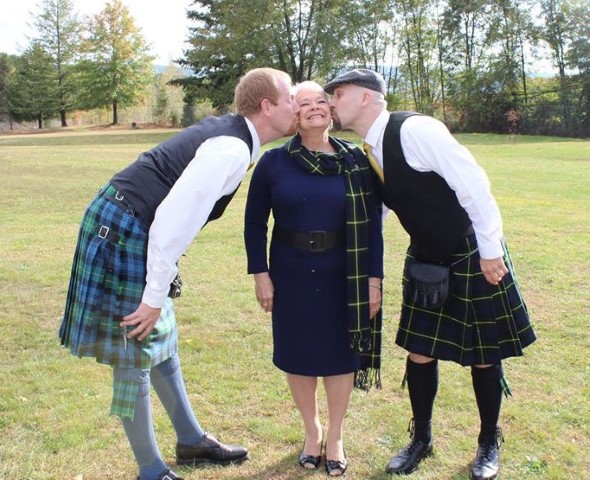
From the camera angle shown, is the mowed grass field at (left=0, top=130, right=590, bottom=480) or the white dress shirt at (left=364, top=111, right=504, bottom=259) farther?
the mowed grass field at (left=0, top=130, right=590, bottom=480)

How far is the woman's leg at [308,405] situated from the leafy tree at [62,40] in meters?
48.4

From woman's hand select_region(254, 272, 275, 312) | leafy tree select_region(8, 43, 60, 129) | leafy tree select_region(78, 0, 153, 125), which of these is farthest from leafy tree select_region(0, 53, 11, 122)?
woman's hand select_region(254, 272, 275, 312)

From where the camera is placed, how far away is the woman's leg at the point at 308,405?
275 cm

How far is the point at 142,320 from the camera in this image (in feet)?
7.14

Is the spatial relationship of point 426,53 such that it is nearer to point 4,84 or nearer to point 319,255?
point 4,84

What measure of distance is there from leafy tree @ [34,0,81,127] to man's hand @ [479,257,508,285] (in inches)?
1926

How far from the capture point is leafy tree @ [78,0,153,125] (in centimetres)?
4431

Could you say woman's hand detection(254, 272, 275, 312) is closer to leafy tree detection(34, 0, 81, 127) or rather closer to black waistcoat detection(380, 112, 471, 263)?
black waistcoat detection(380, 112, 471, 263)

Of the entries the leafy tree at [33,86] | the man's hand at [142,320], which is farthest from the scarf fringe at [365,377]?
the leafy tree at [33,86]

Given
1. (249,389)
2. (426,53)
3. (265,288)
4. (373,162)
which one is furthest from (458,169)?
(426,53)

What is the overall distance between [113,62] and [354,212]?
46.2 metres

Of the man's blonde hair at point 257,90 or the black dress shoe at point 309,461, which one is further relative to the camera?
the black dress shoe at point 309,461

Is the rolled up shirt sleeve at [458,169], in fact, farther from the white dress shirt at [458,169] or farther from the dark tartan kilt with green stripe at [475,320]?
the dark tartan kilt with green stripe at [475,320]

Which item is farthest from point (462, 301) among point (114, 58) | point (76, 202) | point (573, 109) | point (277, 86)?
point (114, 58)
